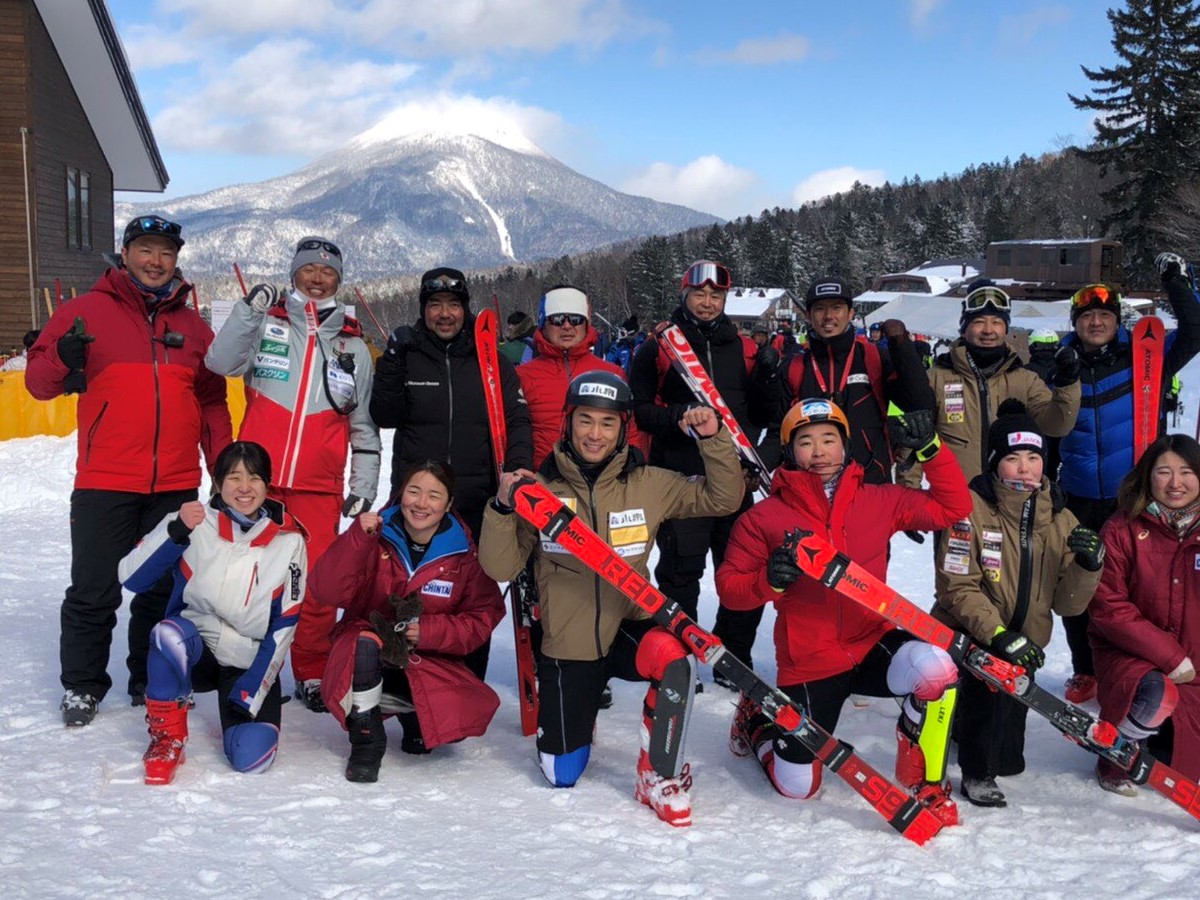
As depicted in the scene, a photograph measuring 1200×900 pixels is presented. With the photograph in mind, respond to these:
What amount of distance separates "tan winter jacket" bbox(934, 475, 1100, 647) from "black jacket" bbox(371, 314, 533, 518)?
6.53ft

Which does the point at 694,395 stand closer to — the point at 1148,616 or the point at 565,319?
the point at 565,319

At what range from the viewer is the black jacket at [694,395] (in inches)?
189

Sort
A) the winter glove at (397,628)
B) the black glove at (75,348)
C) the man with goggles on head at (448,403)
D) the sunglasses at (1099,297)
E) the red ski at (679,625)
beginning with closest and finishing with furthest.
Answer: the red ski at (679,625), the winter glove at (397,628), the black glove at (75,348), the man with goggles on head at (448,403), the sunglasses at (1099,297)

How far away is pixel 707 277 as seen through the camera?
4.77 m

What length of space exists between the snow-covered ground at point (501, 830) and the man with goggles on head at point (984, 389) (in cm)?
151

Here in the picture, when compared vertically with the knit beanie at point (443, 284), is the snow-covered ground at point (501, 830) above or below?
below

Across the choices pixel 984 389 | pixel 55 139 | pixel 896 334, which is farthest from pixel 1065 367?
pixel 55 139

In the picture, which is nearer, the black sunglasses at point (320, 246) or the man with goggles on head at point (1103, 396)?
the black sunglasses at point (320, 246)

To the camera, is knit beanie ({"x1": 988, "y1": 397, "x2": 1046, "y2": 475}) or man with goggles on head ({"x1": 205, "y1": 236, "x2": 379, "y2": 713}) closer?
knit beanie ({"x1": 988, "y1": 397, "x2": 1046, "y2": 475})

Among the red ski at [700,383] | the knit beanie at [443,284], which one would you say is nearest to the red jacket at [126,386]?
the knit beanie at [443,284]

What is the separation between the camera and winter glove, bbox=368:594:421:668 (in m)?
3.76

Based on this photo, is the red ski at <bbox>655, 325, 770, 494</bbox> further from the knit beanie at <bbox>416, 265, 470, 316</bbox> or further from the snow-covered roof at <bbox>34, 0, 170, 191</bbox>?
the snow-covered roof at <bbox>34, 0, 170, 191</bbox>

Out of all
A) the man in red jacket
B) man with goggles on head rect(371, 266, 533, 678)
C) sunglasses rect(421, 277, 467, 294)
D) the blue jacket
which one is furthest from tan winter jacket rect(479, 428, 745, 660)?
the blue jacket

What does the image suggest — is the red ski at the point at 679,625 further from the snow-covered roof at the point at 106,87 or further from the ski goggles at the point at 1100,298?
the snow-covered roof at the point at 106,87
